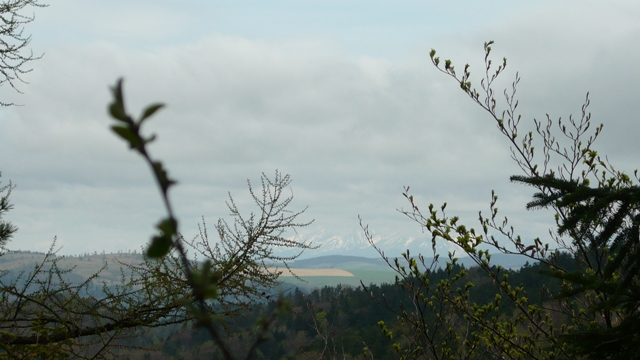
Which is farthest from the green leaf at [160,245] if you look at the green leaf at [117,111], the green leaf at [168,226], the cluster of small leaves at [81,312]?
the cluster of small leaves at [81,312]

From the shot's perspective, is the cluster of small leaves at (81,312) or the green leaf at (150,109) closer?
the green leaf at (150,109)

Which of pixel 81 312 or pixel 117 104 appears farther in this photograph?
pixel 81 312

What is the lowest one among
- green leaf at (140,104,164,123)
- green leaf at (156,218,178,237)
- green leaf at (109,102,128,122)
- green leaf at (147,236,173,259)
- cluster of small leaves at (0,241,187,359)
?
green leaf at (147,236,173,259)

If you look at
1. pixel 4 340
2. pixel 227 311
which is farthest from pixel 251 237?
pixel 4 340

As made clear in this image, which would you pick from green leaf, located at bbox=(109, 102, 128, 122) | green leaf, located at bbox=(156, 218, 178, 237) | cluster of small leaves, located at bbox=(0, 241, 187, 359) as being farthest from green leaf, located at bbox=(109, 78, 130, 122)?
cluster of small leaves, located at bbox=(0, 241, 187, 359)

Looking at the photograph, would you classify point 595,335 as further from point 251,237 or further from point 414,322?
point 251,237

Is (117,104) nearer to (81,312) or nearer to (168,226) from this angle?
(168,226)

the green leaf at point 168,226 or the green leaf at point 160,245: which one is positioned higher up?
the green leaf at point 168,226

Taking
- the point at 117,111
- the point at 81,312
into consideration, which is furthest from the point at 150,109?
the point at 81,312

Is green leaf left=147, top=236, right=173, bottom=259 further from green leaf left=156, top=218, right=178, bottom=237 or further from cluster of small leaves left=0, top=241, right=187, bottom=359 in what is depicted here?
cluster of small leaves left=0, top=241, right=187, bottom=359

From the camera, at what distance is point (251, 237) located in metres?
6.00

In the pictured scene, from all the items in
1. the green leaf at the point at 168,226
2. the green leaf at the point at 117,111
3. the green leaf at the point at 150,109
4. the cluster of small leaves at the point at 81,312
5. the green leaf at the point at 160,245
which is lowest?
the green leaf at the point at 160,245

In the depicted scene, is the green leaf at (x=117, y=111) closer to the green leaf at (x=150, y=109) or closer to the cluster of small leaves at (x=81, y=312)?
the green leaf at (x=150, y=109)

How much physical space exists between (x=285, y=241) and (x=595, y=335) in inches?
132
